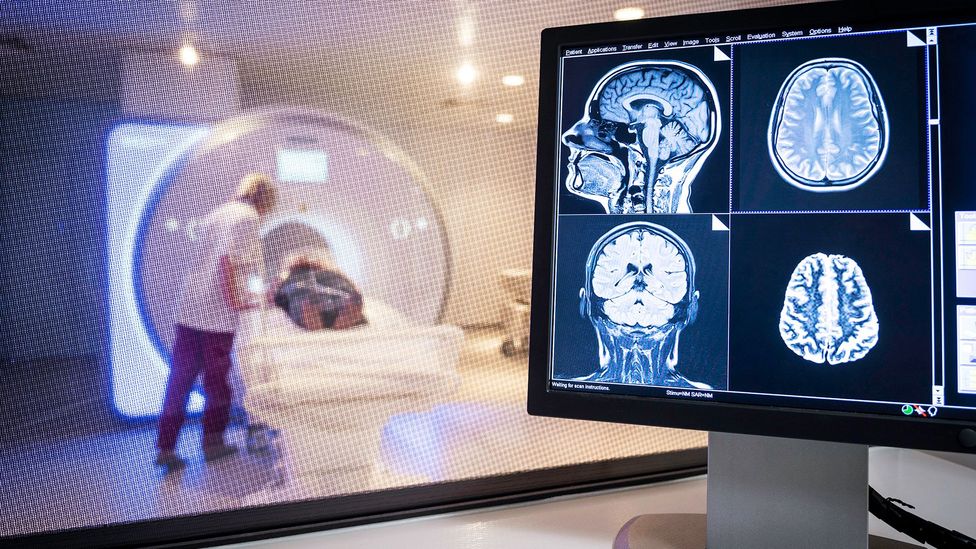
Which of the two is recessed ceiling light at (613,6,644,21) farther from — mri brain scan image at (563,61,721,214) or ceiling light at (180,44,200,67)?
ceiling light at (180,44,200,67)

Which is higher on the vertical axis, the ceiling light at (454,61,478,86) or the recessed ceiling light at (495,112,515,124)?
the ceiling light at (454,61,478,86)

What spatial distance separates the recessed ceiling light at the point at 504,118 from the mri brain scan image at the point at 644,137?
27cm

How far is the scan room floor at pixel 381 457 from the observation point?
0.80m

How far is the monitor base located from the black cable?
16 mm

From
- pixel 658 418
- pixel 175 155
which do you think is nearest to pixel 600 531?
pixel 658 418

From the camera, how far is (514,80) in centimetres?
97

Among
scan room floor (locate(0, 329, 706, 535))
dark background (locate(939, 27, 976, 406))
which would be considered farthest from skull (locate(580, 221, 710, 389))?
scan room floor (locate(0, 329, 706, 535))

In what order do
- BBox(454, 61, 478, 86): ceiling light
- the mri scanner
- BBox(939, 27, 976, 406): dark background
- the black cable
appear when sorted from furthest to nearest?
BBox(454, 61, 478, 86): ceiling light, the mri scanner, the black cable, BBox(939, 27, 976, 406): dark background

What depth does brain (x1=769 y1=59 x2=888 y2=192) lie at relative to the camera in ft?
2.06

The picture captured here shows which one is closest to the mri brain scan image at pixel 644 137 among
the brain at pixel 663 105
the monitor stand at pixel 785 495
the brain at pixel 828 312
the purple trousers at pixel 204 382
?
the brain at pixel 663 105

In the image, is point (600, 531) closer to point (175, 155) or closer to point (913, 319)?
point (913, 319)

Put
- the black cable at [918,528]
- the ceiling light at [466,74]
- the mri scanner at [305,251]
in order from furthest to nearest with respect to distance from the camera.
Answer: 1. the ceiling light at [466,74]
2. the mri scanner at [305,251]
3. the black cable at [918,528]

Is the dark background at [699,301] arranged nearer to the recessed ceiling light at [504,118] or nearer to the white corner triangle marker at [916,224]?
the white corner triangle marker at [916,224]

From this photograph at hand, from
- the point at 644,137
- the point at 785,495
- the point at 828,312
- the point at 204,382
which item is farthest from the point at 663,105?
the point at 204,382
